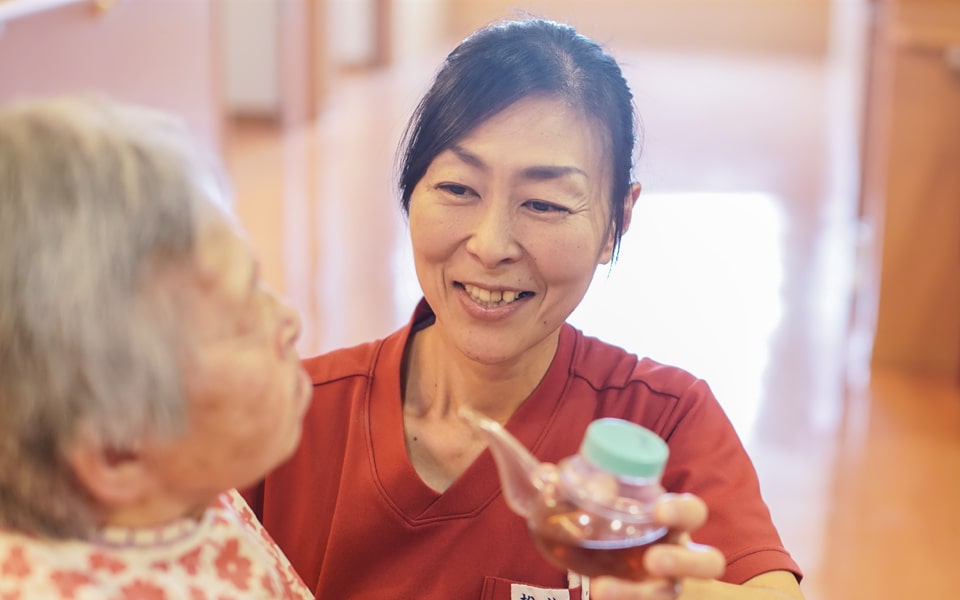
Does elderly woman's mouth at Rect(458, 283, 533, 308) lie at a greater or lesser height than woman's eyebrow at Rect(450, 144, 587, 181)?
lesser

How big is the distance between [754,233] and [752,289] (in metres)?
0.70

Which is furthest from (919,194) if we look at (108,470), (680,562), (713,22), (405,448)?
(713,22)

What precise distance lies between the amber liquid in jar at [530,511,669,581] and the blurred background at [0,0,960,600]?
25.3 inches

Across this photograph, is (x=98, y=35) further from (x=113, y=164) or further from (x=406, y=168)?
(x=113, y=164)

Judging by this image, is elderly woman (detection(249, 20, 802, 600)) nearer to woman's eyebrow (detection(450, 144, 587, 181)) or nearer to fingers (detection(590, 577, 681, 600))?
woman's eyebrow (detection(450, 144, 587, 181))

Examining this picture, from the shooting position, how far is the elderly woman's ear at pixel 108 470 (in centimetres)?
78

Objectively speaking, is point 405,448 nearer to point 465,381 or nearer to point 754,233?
point 465,381

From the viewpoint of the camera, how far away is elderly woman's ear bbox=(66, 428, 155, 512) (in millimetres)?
779

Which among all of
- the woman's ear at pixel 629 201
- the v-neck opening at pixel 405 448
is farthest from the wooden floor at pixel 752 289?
the v-neck opening at pixel 405 448

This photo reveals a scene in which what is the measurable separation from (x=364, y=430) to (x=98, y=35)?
2779mm

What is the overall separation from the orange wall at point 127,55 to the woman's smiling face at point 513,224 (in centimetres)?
169

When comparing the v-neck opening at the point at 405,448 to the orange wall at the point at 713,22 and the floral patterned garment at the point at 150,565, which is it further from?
the orange wall at the point at 713,22

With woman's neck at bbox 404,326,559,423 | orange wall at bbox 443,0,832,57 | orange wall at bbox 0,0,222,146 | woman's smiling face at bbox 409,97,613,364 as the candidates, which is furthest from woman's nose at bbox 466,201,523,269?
orange wall at bbox 443,0,832,57

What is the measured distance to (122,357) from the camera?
0.75 meters
